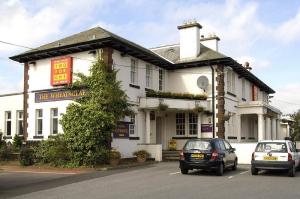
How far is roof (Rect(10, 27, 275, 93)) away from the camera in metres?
24.6

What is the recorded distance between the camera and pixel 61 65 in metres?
26.3

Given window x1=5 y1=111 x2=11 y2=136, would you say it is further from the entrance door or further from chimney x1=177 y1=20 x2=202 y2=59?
chimney x1=177 y1=20 x2=202 y2=59

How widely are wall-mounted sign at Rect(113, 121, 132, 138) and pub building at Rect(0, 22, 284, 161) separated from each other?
0.06 metres

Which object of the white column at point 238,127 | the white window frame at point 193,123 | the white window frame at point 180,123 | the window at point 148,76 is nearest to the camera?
the window at point 148,76

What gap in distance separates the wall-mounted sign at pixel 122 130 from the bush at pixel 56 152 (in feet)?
10.1

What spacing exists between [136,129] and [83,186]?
39.0 feet

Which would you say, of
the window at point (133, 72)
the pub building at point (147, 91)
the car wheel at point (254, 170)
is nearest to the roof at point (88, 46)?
the pub building at point (147, 91)

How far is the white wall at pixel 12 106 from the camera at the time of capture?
30.2 meters

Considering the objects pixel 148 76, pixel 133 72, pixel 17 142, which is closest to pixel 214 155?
pixel 133 72

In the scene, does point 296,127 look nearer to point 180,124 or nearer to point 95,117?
point 180,124

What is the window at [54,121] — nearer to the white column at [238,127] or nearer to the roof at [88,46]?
the roof at [88,46]

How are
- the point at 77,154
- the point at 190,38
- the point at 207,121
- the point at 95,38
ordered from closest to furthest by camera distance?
1. the point at 77,154
2. the point at 95,38
3. the point at 207,121
4. the point at 190,38

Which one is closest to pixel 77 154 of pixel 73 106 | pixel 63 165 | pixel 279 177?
pixel 63 165

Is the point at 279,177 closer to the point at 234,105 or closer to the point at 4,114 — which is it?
the point at 234,105
